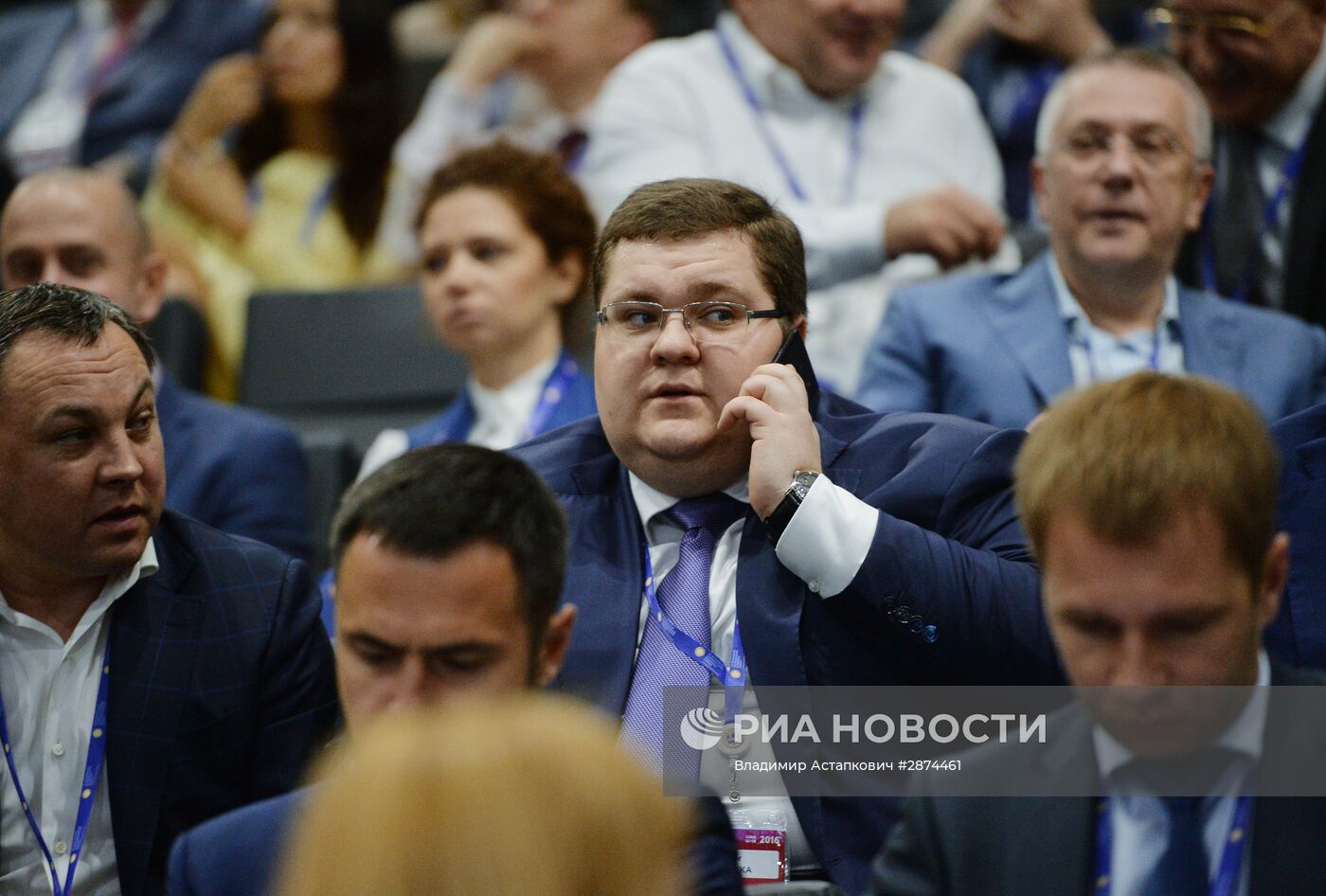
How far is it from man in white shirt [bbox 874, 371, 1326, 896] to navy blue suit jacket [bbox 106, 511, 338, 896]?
1112 millimetres

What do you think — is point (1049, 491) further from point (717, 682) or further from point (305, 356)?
point (305, 356)

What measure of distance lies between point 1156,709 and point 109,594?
1571 mm

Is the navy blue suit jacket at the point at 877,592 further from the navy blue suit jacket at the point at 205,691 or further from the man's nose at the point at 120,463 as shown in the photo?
the man's nose at the point at 120,463

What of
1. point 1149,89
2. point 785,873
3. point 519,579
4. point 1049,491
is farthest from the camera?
point 1149,89

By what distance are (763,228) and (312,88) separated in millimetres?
2970

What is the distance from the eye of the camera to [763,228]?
267 centimetres

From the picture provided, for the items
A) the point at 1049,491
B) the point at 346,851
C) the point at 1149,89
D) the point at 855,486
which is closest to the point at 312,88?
the point at 1149,89

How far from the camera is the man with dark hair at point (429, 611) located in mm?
1867

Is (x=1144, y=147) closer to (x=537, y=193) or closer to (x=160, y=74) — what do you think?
(x=537, y=193)

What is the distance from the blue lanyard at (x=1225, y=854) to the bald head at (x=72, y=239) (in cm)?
264

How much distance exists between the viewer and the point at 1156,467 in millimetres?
1753

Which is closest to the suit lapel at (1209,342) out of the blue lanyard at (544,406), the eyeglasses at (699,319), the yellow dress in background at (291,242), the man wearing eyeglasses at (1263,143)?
the man wearing eyeglasses at (1263,143)

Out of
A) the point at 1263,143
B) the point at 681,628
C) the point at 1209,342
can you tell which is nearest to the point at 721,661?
the point at 681,628

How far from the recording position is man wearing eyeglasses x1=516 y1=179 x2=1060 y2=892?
7.70 feet
